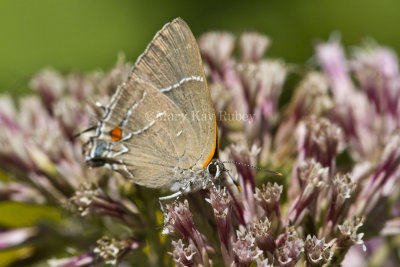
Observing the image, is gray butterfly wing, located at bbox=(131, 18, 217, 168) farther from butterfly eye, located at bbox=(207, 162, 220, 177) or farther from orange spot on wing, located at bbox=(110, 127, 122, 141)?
orange spot on wing, located at bbox=(110, 127, 122, 141)

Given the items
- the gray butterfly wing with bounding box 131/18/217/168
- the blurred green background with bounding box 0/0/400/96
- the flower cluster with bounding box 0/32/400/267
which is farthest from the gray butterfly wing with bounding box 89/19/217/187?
the blurred green background with bounding box 0/0/400/96

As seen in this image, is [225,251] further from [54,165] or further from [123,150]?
[54,165]

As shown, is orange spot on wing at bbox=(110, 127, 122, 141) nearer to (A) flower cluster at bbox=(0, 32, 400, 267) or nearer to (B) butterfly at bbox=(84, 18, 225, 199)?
(B) butterfly at bbox=(84, 18, 225, 199)

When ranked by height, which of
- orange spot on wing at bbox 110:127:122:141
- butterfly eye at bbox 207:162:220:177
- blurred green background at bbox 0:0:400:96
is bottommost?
butterfly eye at bbox 207:162:220:177

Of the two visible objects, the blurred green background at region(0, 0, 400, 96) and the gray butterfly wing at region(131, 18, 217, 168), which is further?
the blurred green background at region(0, 0, 400, 96)

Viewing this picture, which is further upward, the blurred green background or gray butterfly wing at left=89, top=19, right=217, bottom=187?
the blurred green background

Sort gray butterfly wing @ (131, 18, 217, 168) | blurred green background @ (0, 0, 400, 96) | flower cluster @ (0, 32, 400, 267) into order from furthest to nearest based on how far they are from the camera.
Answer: blurred green background @ (0, 0, 400, 96), gray butterfly wing @ (131, 18, 217, 168), flower cluster @ (0, 32, 400, 267)

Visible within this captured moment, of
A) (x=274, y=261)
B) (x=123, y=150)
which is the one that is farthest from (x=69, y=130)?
(x=274, y=261)

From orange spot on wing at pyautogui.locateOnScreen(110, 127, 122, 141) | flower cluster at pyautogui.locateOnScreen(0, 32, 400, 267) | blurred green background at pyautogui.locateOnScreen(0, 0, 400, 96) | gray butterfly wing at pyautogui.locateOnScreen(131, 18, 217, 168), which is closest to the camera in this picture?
flower cluster at pyautogui.locateOnScreen(0, 32, 400, 267)
